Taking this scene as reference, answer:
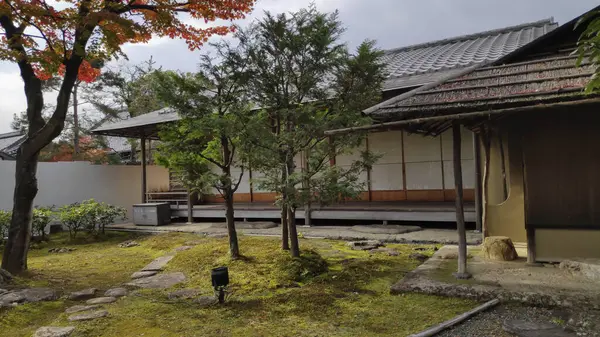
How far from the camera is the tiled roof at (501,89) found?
421 centimetres

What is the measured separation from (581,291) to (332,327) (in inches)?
107

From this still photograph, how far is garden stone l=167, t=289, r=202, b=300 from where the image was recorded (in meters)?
5.03

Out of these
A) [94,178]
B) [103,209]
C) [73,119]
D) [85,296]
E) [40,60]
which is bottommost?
[85,296]

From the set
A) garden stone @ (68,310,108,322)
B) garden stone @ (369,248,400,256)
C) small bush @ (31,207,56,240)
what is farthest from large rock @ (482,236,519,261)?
small bush @ (31,207,56,240)

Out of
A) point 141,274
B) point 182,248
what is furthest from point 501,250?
point 182,248

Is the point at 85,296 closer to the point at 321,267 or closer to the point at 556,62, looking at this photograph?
the point at 321,267

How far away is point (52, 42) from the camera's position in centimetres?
662

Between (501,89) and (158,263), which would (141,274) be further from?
(501,89)

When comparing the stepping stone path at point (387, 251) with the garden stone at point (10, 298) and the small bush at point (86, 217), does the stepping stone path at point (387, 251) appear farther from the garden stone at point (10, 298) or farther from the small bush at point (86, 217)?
the small bush at point (86, 217)

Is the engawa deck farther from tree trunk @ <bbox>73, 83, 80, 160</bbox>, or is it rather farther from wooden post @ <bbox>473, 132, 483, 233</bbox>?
tree trunk @ <bbox>73, 83, 80, 160</bbox>

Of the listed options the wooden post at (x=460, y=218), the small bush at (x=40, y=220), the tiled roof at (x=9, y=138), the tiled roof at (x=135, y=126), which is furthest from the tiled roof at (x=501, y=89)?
the tiled roof at (x=9, y=138)

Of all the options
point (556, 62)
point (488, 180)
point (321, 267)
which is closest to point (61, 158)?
point (321, 267)

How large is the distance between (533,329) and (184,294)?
4043 mm

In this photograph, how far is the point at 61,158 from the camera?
62.1 ft
